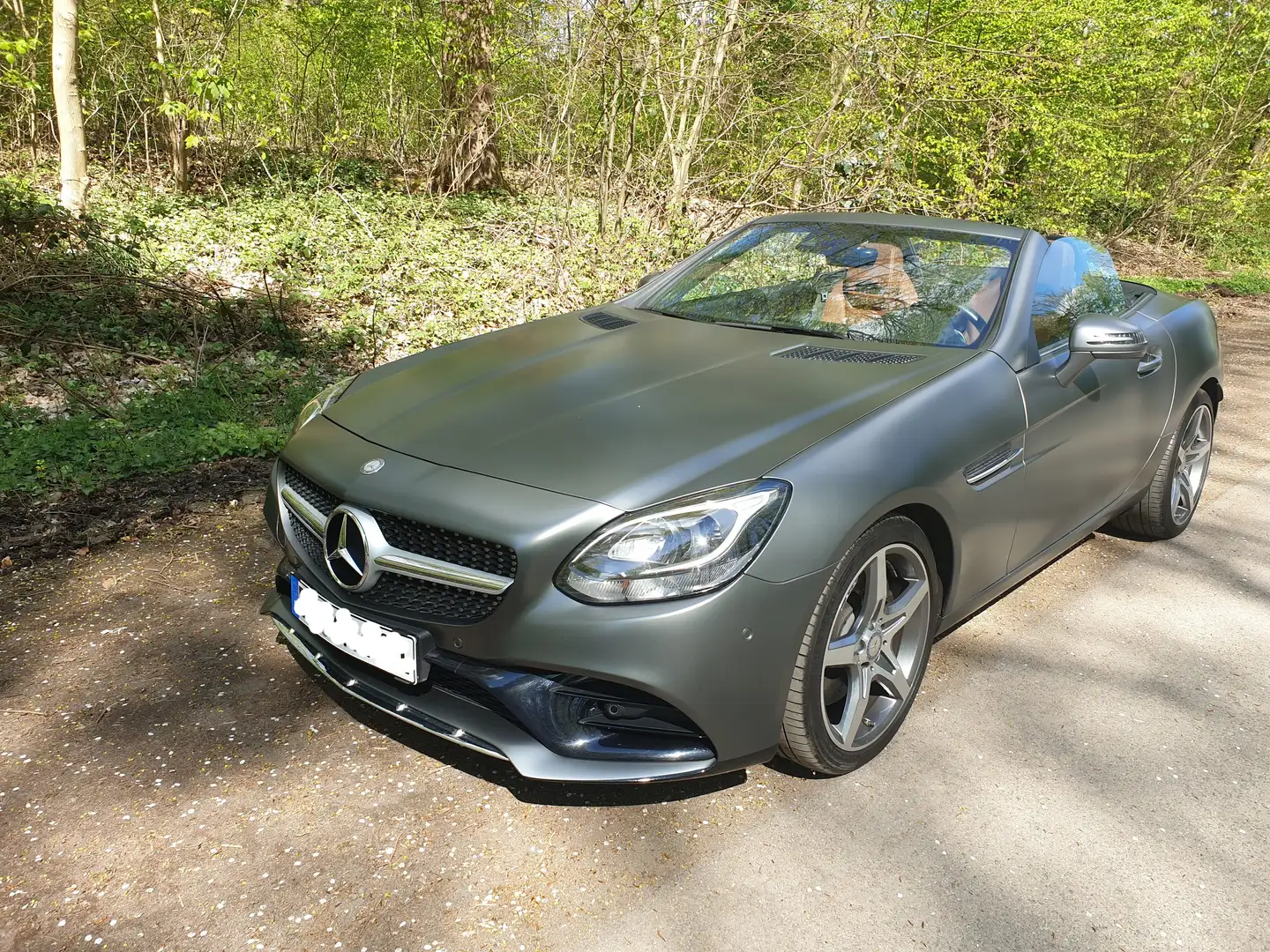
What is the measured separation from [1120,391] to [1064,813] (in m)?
1.72

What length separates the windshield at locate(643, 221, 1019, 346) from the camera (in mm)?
3209

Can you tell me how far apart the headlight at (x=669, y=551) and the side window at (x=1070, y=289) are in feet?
5.16

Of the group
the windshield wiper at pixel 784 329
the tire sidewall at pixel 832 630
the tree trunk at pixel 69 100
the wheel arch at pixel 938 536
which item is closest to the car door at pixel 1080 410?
the wheel arch at pixel 938 536

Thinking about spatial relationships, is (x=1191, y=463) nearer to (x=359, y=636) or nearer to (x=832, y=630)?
(x=832, y=630)

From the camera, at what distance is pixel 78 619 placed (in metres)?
3.32

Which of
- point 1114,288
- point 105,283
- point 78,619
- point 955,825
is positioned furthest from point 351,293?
point 955,825

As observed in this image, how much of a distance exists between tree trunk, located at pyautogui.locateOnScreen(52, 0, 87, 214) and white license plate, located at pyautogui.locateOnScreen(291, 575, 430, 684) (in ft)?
22.9

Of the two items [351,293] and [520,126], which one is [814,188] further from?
[351,293]

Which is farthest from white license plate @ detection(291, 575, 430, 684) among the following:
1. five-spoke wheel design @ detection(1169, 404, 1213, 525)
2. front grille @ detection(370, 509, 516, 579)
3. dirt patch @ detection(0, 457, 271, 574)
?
five-spoke wheel design @ detection(1169, 404, 1213, 525)

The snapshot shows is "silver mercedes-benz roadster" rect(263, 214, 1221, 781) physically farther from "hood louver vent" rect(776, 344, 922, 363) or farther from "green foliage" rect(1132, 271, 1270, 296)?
"green foliage" rect(1132, 271, 1270, 296)

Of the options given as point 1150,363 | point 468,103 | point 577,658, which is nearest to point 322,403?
point 577,658

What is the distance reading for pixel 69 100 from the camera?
822 cm

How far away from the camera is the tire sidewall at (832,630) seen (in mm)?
2342

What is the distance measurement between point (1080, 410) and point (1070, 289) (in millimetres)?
587
